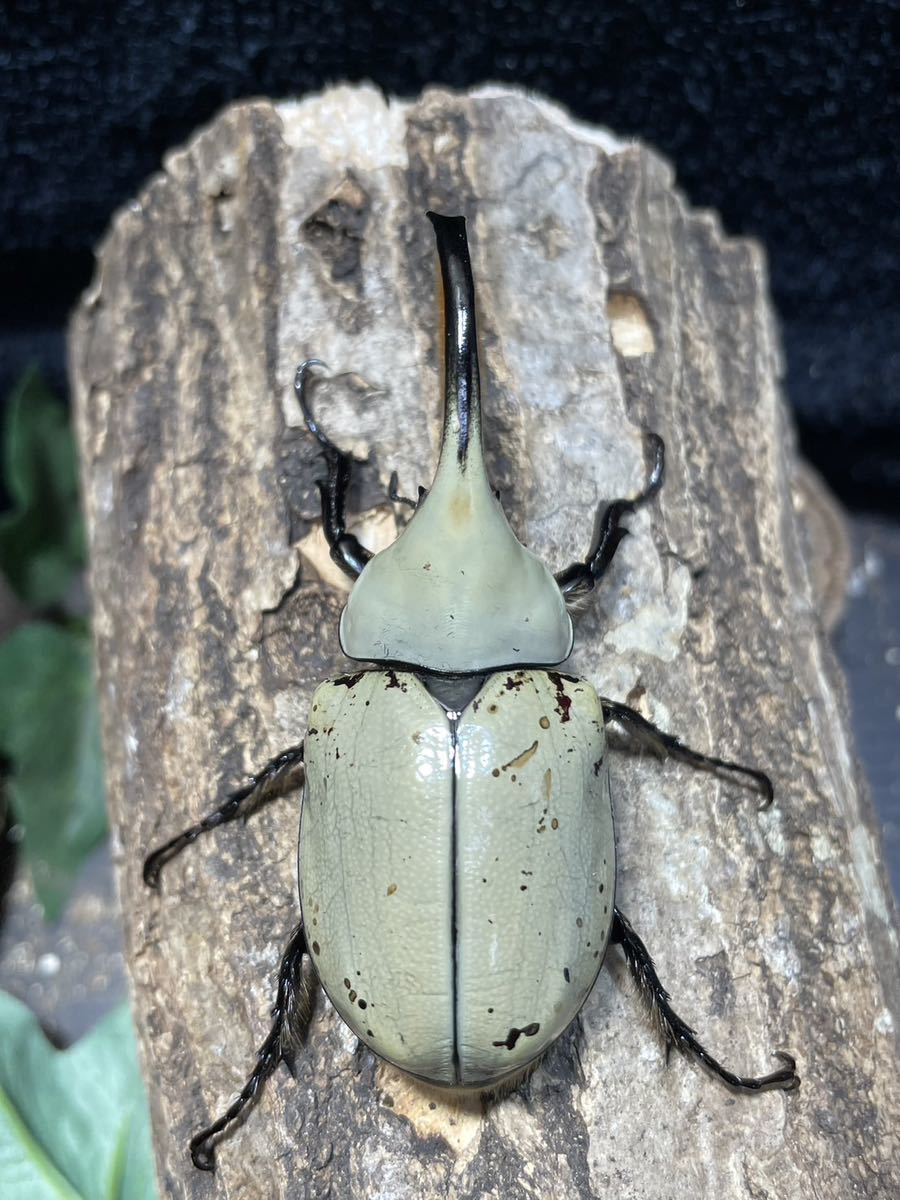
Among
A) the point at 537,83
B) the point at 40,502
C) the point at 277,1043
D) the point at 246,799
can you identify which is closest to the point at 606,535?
the point at 246,799

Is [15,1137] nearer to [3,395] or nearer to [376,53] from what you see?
[3,395]

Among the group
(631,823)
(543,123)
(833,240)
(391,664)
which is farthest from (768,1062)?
(833,240)

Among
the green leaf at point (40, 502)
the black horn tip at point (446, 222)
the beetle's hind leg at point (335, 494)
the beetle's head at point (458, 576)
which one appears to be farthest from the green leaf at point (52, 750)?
the black horn tip at point (446, 222)

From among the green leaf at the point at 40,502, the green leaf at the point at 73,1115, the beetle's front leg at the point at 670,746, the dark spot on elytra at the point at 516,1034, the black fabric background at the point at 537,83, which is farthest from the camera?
the green leaf at the point at 40,502

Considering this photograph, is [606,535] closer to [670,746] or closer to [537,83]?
[670,746]

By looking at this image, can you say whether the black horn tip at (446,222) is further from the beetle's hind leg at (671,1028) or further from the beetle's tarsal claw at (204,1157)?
the beetle's tarsal claw at (204,1157)

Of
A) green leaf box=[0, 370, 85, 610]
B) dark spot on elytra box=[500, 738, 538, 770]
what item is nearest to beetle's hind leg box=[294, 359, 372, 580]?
dark spot on elytra box=[500, 738, 538, 770]

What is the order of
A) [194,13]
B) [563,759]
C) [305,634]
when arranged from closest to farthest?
[563,759], [305,634], [194,13]

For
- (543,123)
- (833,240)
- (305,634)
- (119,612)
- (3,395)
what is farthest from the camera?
(3,395)
